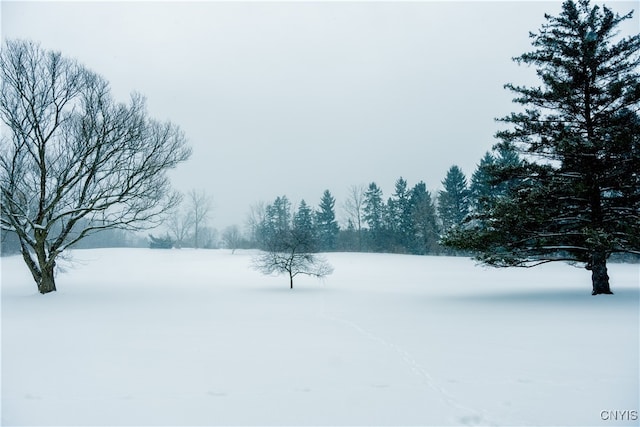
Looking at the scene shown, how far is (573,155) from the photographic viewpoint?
40.7 ft

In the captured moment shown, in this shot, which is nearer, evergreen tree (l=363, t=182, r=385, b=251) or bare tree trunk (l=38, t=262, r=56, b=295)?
bare tree trunk (l=38, t=262, r=56, b=295)

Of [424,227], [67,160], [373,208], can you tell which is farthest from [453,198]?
[67,160]

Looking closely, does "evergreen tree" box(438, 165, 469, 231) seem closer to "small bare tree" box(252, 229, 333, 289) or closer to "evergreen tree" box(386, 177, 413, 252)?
"evergreen tree" box(386, 177, 413, 252)

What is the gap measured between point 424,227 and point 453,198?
19.3ft

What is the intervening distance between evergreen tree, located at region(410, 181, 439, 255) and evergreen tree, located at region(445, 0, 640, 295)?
36.2m

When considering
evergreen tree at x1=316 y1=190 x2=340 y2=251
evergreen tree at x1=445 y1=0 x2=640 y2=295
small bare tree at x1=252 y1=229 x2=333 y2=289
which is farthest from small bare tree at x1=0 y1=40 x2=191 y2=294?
evergreen tree at x1=316 y1=190 x2=340 y2=251

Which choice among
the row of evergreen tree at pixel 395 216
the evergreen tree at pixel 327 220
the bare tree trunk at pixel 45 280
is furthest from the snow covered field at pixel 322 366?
the evergreen tree at pixel 327 220

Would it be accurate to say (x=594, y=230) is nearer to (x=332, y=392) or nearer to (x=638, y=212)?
(x=638, y=212)

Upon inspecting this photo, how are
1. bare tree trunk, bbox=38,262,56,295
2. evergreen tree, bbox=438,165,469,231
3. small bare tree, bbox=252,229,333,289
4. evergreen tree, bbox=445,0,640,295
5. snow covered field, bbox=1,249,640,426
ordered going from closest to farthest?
snow covered field, bbox=1,249,640,426
evergreen tree, bbox=445,0,640,295
bare tree trunk, bbox=38,262,56,295
small bare tree, bbox=252,229,333,289
evergreen tree, bbox=438,165,469,231

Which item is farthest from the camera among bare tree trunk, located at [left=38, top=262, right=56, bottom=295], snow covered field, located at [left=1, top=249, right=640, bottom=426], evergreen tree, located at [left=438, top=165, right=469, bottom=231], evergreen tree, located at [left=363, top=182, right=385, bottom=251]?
evergreen tree, located at [left=363, top=182, right=385, bottom=251]

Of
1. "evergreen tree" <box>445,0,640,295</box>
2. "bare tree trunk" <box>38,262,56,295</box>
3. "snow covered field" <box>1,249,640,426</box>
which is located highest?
"evergreen tree" <box>445,0,640,295</box>

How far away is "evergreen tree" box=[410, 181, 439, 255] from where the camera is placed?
50594 millimetres

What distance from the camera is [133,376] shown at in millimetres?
5074

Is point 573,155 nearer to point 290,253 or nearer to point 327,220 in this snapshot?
point 290,253
